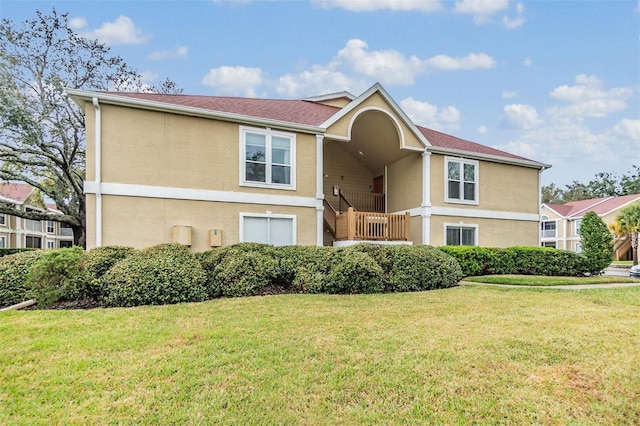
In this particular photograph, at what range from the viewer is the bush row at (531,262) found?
523 inches

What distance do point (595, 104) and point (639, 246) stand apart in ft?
57.5

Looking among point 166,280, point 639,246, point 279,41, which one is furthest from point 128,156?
point 639,246

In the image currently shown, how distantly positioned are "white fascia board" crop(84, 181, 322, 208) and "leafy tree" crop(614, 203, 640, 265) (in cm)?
3185

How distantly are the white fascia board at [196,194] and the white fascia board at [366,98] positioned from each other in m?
2.88

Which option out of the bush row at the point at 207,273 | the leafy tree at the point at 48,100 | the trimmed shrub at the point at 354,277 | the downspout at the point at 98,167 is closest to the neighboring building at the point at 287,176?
the downspout at the point at 98,167

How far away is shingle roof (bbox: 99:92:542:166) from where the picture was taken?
37.2 feet

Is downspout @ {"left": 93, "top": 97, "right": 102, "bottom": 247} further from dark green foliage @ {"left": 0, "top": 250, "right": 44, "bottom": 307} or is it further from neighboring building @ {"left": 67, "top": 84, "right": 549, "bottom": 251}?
Result: dark green foliage @ {"left": 0, "top": 250, "right": 44, "bottom": 307}

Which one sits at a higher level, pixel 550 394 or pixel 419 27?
pixel 419 27

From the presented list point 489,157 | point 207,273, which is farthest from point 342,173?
point 207,273

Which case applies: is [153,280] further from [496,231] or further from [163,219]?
[496,231]

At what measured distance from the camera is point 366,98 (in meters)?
12.9

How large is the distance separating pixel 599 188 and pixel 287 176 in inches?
2467

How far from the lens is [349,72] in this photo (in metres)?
21.4

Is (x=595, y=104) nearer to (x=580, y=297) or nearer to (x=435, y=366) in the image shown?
(x=580, y=297)
